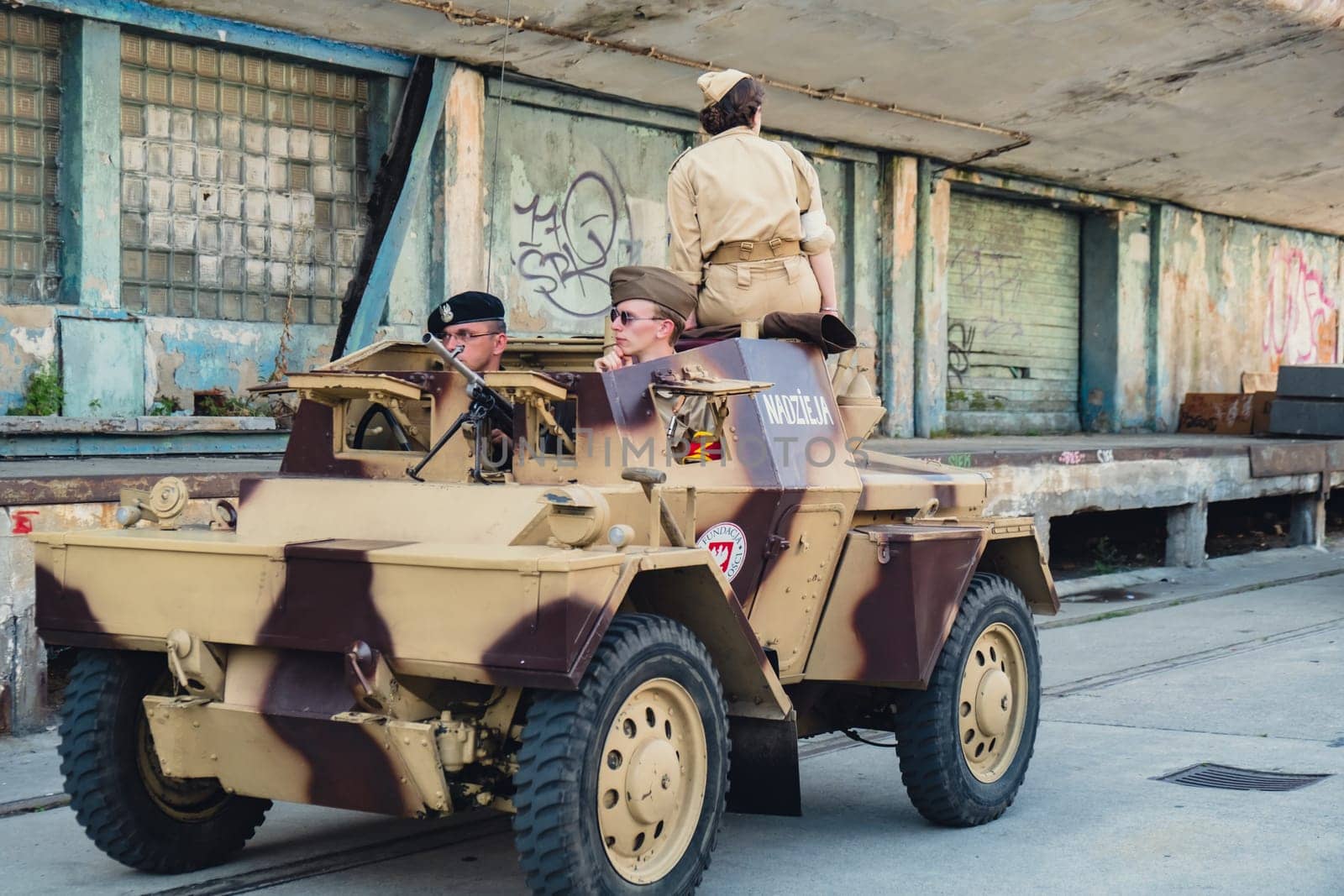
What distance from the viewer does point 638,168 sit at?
46.9 ft

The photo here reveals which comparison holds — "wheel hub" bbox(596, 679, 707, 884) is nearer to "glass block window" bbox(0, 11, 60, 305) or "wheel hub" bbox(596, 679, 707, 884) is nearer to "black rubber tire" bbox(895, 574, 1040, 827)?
"black rubber tire" bbox(895, 574, 1040, 827)

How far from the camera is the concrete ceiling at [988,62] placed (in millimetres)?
11953

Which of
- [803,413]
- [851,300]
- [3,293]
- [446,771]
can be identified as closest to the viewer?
[446,771]

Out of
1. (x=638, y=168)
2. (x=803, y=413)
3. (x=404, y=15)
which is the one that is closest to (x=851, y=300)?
(x=638, y=168)

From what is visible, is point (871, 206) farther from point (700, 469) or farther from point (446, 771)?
point (446, 771)

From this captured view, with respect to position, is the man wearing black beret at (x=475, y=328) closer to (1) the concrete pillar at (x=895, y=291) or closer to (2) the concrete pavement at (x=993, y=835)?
(2) the concrete pavement at (x=993, y=835)

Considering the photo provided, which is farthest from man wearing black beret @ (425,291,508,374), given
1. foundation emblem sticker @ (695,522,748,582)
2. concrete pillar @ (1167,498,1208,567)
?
concrete pillar @ (1167,498,1208,567)

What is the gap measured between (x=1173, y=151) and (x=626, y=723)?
53.1 feet

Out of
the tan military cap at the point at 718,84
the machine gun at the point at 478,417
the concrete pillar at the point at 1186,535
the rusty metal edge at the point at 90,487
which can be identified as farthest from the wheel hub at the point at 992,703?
the concrete pillar at the point at 1186,535

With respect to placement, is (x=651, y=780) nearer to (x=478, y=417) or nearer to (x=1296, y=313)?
(x=478, y=417)

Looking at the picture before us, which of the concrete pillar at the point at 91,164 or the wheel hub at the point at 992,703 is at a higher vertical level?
the concrete pillar at the point at 91,164

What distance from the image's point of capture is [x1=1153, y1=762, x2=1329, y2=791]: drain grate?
5.94 metres

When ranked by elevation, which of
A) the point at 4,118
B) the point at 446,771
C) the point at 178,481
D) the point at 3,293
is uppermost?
the point at 4,118

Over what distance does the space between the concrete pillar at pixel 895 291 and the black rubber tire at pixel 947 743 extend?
1138 centimetres
